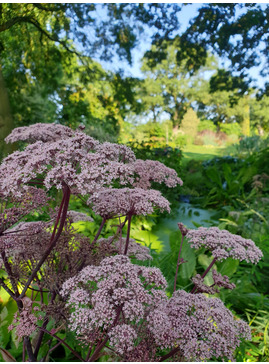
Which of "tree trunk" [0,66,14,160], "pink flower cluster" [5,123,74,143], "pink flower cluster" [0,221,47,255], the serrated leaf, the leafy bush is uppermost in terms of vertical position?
the leafy bush

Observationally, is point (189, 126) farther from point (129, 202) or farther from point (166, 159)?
point (129, 202)

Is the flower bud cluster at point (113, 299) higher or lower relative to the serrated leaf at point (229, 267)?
higher

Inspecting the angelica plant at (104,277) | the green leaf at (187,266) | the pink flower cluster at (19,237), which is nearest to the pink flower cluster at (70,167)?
the angelica plant at (104,277)

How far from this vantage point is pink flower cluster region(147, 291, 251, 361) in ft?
3.06

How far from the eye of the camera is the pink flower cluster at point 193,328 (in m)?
0.93

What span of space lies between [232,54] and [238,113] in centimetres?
2072

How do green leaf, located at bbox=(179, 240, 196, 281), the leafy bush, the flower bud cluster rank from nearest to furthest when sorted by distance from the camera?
the flower bud cluster < green leaf, located at bbox=(179, 240, 196, 281) < the leafy bush

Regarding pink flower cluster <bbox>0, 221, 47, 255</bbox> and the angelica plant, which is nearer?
the angelica plant

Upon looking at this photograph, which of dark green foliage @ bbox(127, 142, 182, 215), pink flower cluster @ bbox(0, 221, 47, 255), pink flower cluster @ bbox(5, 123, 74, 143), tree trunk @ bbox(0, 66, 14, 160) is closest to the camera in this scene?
pink flower cluster @ bbox(0, 221, 47, 255)

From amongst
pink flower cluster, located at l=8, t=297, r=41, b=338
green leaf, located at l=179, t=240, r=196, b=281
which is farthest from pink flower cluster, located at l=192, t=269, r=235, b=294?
green leaf, located at l=179, t=240, r=196, b=281

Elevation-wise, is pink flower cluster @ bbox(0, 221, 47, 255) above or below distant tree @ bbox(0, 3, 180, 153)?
below

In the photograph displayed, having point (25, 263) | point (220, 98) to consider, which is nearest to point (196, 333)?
point (25, 263)

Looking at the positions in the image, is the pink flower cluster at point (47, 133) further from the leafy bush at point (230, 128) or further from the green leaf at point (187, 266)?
the leafy bush at point (230, 128)

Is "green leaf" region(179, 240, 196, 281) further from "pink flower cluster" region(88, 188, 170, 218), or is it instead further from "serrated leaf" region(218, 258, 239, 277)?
"pink flower cluster" region(88, 188, 170, 218)
